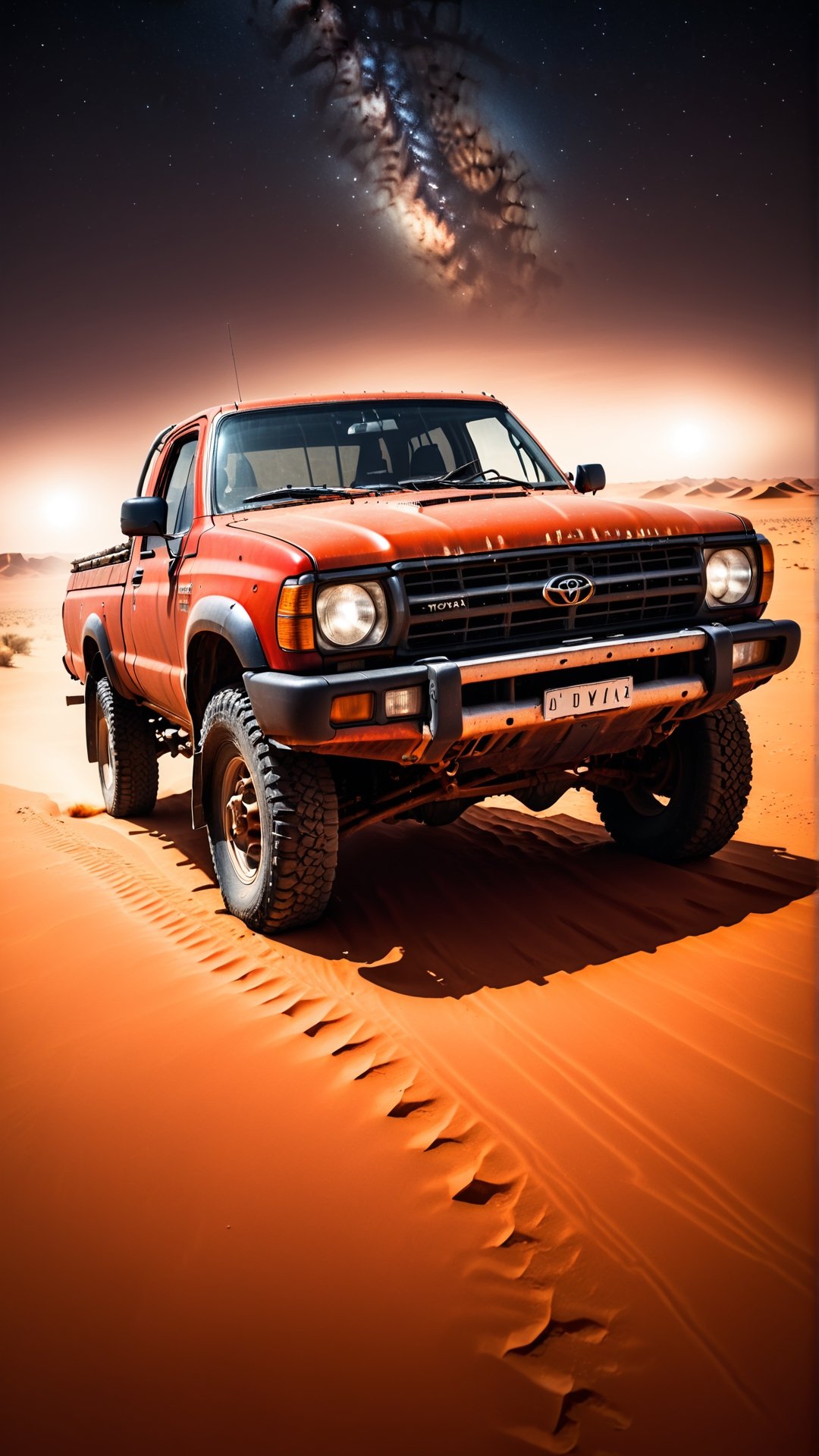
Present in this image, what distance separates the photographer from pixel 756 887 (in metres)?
4.10

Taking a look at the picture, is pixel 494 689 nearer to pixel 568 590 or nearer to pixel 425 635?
pixel 425 635

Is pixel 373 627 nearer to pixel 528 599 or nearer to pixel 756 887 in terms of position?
pixel 528 599

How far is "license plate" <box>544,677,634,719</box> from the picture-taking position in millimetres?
3322

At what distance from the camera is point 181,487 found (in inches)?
199

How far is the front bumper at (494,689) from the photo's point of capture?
3090mm

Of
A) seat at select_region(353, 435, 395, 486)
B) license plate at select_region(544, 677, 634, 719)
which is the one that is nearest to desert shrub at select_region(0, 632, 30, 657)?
seat at select_region(353, 435, 395, 486)

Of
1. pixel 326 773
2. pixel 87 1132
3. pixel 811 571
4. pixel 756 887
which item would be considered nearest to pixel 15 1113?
pixel 87 1132

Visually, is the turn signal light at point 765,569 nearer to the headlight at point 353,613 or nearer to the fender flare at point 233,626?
the headlight at point 353,613

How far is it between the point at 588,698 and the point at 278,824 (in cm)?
123

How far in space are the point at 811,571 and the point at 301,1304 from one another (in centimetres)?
2077

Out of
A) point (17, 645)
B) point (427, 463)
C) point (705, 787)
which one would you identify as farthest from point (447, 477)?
point (17, 645)

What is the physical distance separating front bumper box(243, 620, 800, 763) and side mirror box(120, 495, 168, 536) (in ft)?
4.93

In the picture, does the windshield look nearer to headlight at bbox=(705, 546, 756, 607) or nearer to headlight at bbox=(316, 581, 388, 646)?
headlight at bbox=(705, 546, 756, 607)

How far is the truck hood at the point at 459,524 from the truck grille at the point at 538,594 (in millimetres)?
56
